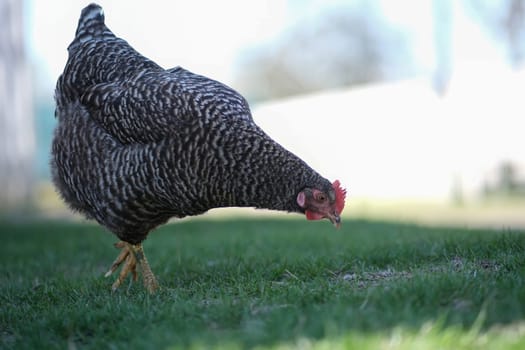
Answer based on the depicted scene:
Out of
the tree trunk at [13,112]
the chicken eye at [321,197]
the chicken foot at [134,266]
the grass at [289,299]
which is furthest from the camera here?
the tree trunk at [13,112]

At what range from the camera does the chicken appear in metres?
4.22

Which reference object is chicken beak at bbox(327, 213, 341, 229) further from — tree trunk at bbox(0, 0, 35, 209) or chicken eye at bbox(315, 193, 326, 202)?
tree trunk at bbox(0, 0, 35, 209)

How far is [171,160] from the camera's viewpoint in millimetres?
4223

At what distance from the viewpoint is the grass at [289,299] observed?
2.80 metres

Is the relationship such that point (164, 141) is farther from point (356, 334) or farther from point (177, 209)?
point (356, 334)

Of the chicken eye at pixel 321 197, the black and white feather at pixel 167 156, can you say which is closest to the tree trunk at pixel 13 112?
the black and white feather at pixel 167 156

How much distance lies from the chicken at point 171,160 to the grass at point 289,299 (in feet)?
1.73

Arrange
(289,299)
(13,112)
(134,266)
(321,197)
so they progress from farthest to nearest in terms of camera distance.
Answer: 1. (13,112)
2. (134,266)
3. (321,197)
4. (289,299)

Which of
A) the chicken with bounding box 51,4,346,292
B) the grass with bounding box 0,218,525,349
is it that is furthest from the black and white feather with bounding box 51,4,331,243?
the grass with bounding box 0,218,525,349

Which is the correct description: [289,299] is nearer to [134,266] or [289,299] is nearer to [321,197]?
[321,197]

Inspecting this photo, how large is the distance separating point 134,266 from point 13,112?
8.69m

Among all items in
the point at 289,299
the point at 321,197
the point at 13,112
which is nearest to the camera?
the point at 289,299

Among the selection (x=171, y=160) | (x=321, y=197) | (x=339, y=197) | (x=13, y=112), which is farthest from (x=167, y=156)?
(x=13, y=112)

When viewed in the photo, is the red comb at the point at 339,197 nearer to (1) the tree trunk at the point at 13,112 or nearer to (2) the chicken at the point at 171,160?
(2) the chicken at the point at 171,160
